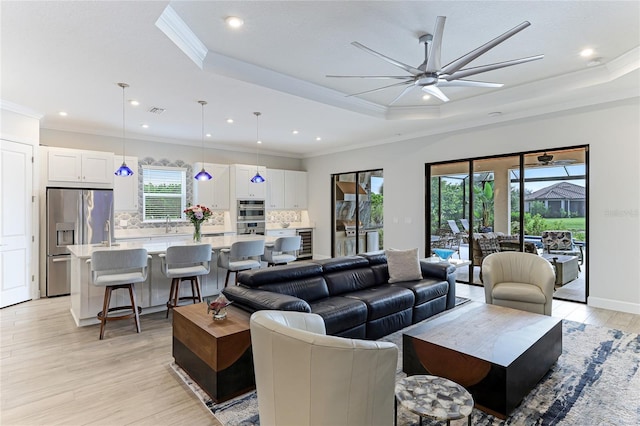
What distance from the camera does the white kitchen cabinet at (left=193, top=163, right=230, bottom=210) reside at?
25.1ft

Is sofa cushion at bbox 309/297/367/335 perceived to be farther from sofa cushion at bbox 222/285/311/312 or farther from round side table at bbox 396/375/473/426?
round side table at bbox 396/375/473/426

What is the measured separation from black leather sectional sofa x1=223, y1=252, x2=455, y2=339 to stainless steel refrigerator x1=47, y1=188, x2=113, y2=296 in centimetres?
340

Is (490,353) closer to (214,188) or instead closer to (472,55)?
(472,55)

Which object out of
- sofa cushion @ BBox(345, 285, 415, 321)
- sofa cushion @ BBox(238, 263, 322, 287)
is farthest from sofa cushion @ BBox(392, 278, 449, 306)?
sofa cushion @ BBox(238, 263, 322, 287)

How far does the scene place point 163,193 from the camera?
24.2 ft

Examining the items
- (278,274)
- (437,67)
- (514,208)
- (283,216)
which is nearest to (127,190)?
(283,216)

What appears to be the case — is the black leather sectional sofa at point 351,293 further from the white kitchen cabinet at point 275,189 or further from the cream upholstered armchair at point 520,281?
the white kitchen cabinet at point 275,189

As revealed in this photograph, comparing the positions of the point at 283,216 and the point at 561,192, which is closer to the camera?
the point at 561,192

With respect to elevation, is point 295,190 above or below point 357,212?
above

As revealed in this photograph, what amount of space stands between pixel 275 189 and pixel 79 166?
425cm

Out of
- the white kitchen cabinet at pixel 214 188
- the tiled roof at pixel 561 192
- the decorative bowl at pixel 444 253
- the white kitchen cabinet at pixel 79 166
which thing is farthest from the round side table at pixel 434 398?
the white kitchen cabinet at pixel 214 188

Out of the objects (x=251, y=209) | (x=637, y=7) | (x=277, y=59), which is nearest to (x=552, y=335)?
(x=637, y=7)

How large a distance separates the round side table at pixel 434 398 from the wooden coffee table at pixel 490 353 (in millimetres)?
491

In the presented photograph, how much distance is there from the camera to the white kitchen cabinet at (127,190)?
259 inches
